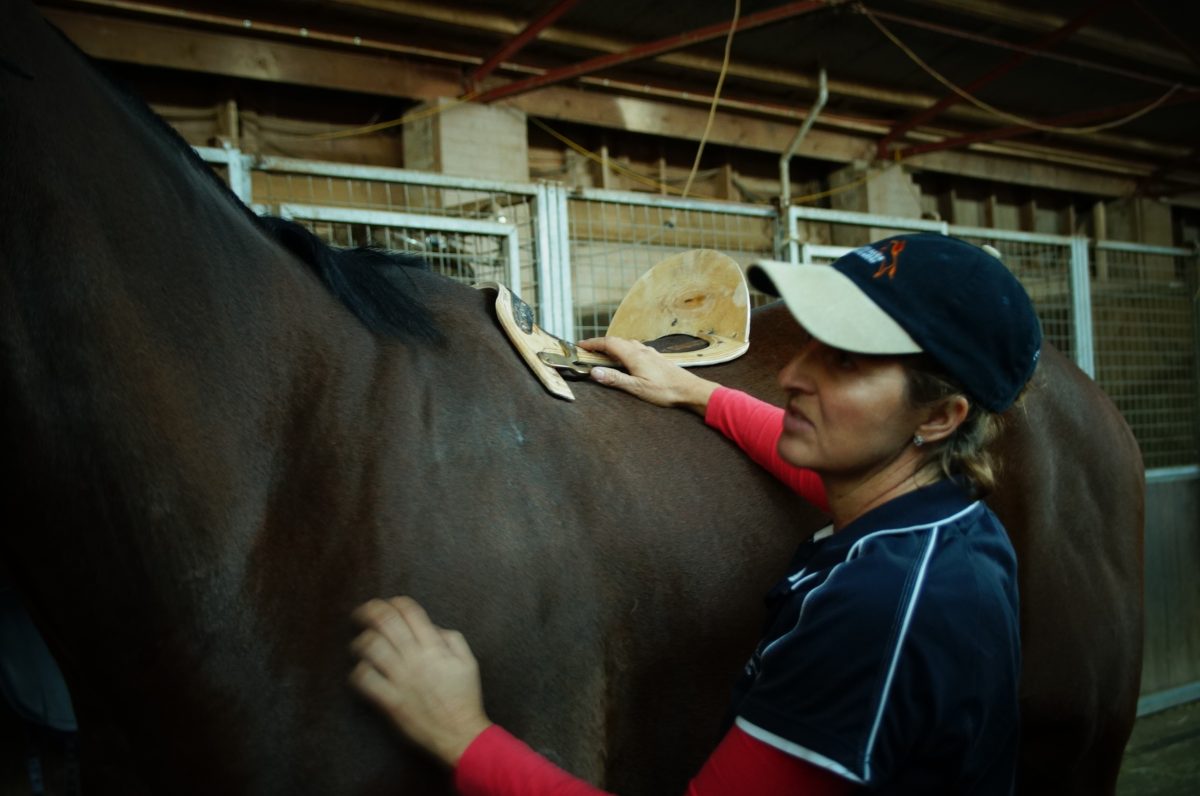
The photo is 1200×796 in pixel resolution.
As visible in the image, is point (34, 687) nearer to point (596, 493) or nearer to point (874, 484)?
point (596, 493)

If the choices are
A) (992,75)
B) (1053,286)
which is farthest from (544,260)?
(992,75)

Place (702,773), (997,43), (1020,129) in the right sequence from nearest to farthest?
(702,773) → (997,43) → (1020,129)

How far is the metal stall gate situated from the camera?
3477 millimetres

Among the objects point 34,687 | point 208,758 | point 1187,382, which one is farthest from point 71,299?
point 1187,382

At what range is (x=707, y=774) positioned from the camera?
1.03 metres

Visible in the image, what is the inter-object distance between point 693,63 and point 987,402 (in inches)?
284

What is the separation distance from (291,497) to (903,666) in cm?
86

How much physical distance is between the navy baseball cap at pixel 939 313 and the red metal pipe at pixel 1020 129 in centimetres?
801

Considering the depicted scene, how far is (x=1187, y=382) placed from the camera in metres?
5.83

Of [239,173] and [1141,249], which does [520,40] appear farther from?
[1141,249]

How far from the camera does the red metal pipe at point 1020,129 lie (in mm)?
7910

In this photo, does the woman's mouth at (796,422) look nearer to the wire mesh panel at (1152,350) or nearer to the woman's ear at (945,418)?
the woman's ear at (945,418)

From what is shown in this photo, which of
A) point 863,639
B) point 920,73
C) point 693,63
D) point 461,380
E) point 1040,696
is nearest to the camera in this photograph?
point 863,639

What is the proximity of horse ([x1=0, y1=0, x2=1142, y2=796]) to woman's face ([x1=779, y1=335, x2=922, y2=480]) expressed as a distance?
53cm
